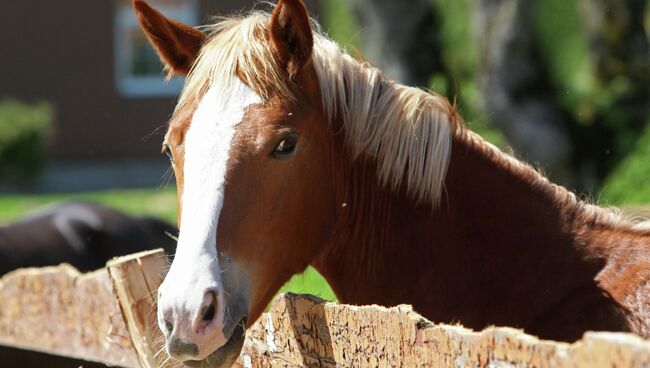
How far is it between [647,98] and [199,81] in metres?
6.25

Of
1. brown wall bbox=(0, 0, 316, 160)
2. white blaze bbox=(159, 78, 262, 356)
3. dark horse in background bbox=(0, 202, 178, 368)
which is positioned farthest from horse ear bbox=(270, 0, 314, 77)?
brown wall bbox=(0, 0, 316, 160)

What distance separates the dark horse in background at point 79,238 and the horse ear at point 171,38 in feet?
10.3

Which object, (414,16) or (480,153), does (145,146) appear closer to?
(414,16)

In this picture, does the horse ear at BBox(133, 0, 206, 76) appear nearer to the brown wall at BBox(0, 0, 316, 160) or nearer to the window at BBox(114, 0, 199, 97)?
the brown wall at BBox(0, 0, 316, 160)

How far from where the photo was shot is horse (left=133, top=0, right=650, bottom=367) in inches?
104

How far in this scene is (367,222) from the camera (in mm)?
3082

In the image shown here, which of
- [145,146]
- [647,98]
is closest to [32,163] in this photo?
[145,146]

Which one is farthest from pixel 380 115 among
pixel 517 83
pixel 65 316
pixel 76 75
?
pixel 76 75

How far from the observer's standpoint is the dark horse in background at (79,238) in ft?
20.8

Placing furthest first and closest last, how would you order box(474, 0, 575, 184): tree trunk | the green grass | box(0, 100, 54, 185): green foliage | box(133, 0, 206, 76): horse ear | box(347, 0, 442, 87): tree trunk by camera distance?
box(0, 100, 54, 185): green foliage → the green grass → box(347, 0, 442, 87): tree trunk → box(474, 0, 575, 184): tree trunk → box(133, 0, 206, 76): horse ear

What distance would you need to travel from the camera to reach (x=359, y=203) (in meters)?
3.09

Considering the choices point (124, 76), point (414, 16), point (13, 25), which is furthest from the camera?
point (124, 76)

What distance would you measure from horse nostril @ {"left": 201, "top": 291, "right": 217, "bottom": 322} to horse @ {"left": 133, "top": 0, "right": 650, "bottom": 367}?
4cm

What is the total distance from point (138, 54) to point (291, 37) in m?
18.7
